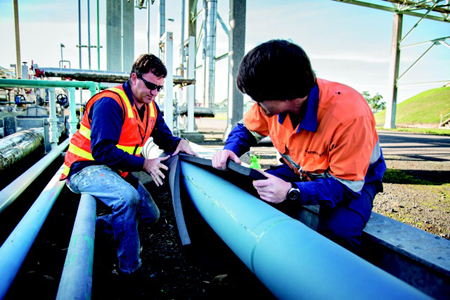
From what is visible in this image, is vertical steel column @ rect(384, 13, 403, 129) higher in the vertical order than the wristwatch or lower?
higher

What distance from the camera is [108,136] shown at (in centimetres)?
A: 183

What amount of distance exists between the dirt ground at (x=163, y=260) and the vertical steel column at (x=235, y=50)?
4.93 metres

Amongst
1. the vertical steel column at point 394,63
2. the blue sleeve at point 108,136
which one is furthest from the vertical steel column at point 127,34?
the vertical steel column at point 394,63

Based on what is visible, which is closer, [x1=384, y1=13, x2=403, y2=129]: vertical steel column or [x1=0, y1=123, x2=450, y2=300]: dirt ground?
[x1=0, y1=123, x2=450, y2=300]: dirt ground

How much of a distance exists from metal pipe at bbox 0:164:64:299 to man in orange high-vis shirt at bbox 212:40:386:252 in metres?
0.97

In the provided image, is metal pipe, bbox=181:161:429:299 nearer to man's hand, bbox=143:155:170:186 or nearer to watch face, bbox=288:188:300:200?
watch face, bbox=288:188:300:200

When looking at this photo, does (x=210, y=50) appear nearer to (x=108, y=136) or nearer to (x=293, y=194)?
(x=108, y=136)

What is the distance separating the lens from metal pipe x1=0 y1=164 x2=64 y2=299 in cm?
111

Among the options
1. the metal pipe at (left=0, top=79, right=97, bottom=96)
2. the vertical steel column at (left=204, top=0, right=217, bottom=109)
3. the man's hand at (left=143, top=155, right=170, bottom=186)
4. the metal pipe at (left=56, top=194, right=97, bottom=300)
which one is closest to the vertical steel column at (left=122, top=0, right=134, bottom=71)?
the vertical steel column at (left=204, top=0, right=217, bottom=109)

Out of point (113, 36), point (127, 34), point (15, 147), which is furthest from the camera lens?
point (127, 34)

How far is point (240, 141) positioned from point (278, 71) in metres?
0.78

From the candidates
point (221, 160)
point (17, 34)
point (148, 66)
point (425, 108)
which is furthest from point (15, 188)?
point (425, 108)

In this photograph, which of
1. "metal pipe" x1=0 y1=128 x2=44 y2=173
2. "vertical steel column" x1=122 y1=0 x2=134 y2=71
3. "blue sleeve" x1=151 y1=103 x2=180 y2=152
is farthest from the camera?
"vertical steel column" x1=122 y1=0 x2=134 y2=71

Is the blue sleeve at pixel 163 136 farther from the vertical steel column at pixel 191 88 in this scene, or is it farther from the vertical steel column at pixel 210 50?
the vertical steel column at pixel 210 50
